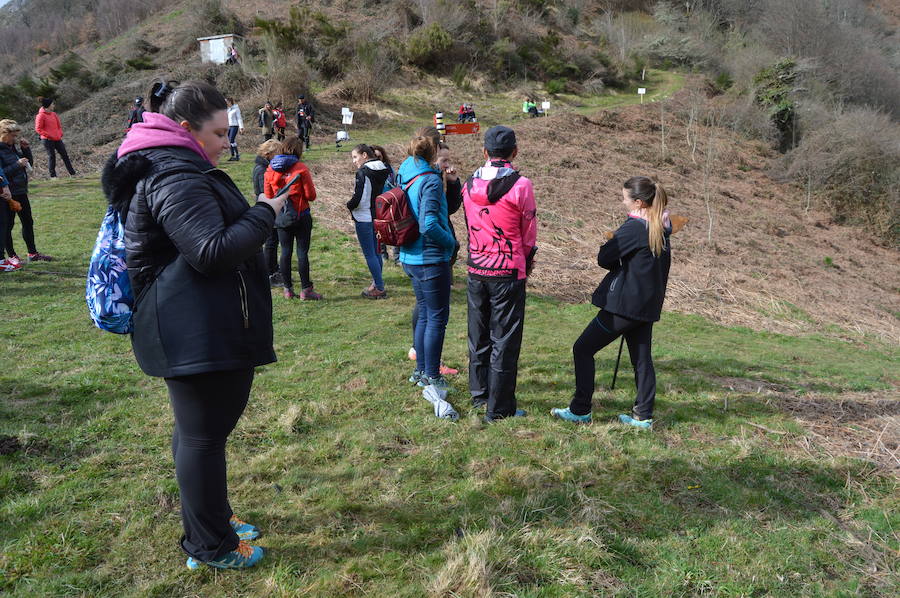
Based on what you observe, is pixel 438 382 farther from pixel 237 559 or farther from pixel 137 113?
pixel 137 113

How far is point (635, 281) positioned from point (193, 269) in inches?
122

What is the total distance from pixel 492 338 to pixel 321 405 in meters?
1.44

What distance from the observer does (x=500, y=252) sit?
163 inches

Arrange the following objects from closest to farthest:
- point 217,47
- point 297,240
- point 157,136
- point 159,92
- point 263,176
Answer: point 157,136, point 159,92, point 263,176, point 297,240, point 217,47

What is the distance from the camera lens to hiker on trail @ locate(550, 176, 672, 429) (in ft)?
14.1

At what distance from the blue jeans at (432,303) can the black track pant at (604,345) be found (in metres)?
1.06

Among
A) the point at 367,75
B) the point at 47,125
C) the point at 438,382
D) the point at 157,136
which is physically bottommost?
the point at 438,382

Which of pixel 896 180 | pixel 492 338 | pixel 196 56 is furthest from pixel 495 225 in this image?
pixel 196 56

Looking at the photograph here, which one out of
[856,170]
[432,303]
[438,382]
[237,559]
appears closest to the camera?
[237,559]

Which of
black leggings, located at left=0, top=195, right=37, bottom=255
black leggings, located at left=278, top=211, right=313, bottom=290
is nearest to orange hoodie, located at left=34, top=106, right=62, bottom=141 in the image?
black leggings, located at left=0, top=195, right=37, bottom=255

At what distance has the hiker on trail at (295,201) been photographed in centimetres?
652

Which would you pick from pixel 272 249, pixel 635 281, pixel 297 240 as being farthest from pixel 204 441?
pixel 272 249

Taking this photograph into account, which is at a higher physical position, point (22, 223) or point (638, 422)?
point (22, 223)

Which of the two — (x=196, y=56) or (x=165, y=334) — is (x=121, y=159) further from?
(x=196, y=56)
